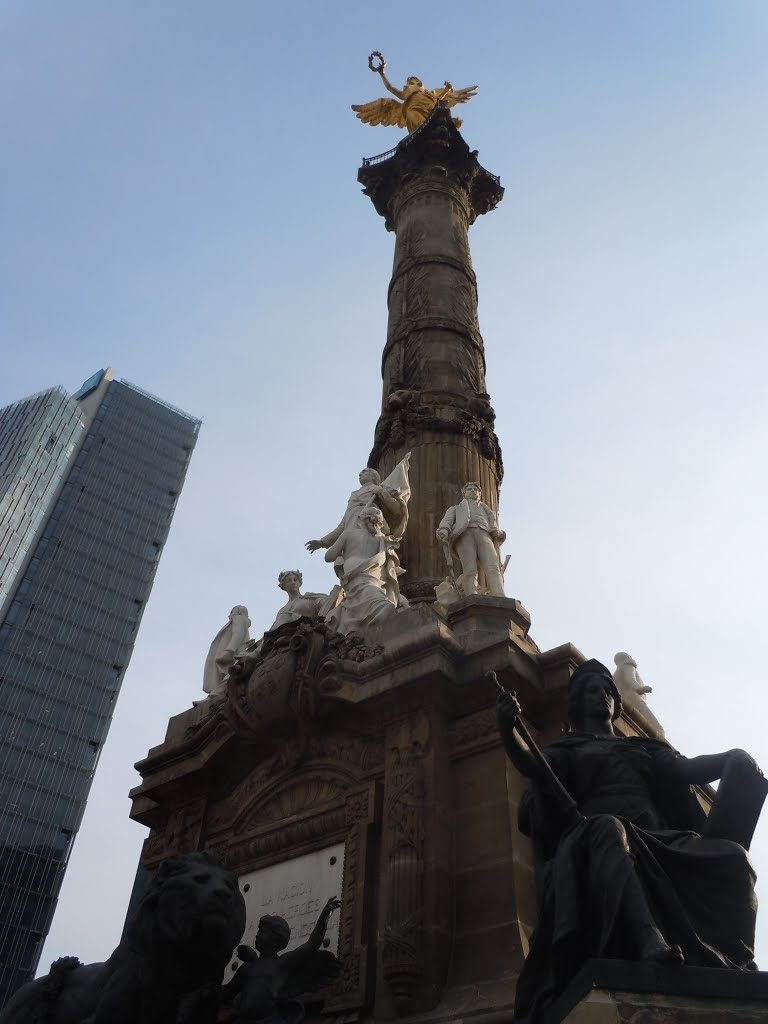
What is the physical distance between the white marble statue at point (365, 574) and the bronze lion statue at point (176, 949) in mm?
4755

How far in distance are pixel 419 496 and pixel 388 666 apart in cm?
529

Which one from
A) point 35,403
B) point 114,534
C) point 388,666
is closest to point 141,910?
point 388,666

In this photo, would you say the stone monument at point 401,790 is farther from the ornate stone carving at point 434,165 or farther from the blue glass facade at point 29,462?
the blue glass facade at point 29,462

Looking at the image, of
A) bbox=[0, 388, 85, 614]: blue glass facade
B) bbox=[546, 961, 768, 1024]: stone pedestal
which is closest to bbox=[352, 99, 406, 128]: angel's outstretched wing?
bbox=[546, 961, 768, 1024]: stone pedestal

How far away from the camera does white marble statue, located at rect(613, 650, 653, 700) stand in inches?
440

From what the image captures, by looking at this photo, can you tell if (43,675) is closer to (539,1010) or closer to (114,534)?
(114,534)

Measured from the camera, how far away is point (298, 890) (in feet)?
28.6

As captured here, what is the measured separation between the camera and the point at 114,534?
74.1m

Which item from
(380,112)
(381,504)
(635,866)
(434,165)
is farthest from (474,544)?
(380,112)

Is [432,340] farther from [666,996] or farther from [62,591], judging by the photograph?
[62,591]

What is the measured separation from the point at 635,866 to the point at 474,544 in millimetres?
6993

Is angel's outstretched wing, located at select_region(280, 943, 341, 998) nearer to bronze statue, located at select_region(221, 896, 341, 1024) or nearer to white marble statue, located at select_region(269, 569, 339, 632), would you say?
bronze statue, located at select_region(221, 896, 341, 1024)

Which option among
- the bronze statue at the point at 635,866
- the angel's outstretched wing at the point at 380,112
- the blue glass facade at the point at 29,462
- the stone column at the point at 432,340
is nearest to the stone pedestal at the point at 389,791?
the bronze statue at the point at 635,866

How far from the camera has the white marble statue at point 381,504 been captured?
471 inches
